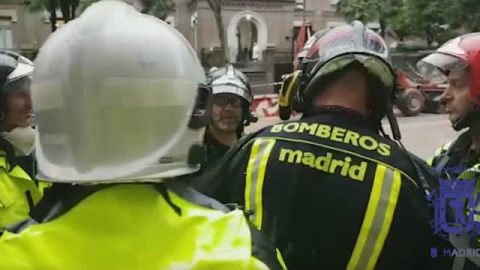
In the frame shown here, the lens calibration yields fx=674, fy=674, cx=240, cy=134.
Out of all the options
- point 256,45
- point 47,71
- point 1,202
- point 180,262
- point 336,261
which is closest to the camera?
point 180,262

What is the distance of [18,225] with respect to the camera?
53.8 inches

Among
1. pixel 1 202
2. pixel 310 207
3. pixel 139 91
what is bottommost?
pixel 1 202

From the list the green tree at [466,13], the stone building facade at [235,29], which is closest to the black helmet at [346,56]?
the green tree at [466,13]

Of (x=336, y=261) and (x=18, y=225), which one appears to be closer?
(x=18, y=225)

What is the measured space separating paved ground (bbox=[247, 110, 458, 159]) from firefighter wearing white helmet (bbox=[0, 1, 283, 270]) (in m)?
9.25

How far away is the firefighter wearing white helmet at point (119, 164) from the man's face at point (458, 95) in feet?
5.12

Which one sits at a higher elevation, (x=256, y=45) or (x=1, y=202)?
(x=1, y=202)

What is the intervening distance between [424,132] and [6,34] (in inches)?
784

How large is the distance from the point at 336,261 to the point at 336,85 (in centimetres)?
54

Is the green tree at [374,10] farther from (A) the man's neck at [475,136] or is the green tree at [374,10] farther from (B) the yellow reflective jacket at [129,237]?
(B) the yellow reflective jacket at [129,237]

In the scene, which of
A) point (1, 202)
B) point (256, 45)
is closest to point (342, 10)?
point (256, 45)

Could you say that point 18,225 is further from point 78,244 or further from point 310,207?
point 310,207

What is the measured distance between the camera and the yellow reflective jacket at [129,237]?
1233 millimetres

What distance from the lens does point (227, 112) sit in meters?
3.88
